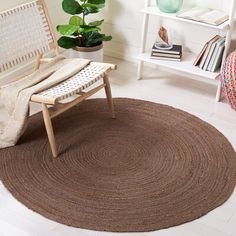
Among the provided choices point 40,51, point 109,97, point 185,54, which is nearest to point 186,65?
point 185,54

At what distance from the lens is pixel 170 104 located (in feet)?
10.3

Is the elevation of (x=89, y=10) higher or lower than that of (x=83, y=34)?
higher

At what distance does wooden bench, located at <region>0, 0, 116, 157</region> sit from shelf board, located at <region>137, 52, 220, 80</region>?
585 mm

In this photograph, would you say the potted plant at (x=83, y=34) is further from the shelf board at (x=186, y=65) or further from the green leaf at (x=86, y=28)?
the shelf board at (x=186, y=65)

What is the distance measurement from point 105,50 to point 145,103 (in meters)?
0.97

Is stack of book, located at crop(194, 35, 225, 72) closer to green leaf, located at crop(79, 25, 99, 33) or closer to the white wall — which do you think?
the white wall

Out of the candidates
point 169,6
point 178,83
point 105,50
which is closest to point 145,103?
point 178,83

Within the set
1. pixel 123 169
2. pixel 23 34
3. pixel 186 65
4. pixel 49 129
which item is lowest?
pixel 123 169

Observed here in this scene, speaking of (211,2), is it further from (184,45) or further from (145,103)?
(145,103)

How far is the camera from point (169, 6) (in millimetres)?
3100

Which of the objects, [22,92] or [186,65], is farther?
[186,65]

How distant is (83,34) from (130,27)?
0.46 m

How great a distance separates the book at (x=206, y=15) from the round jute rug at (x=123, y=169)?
2.08ft

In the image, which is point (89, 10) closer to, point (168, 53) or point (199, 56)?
point (168, 53)
